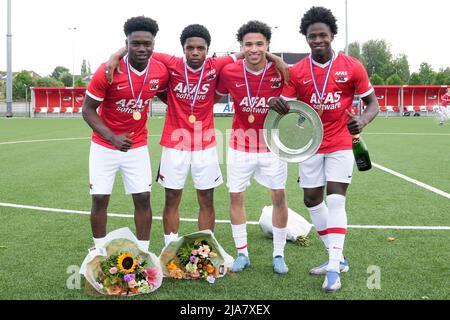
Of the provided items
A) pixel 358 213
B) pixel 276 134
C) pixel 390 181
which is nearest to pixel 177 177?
pixel 276 134

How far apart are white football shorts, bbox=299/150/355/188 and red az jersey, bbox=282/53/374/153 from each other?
65mm

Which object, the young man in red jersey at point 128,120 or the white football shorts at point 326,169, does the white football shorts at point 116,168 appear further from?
the white football shorts at point 326,169

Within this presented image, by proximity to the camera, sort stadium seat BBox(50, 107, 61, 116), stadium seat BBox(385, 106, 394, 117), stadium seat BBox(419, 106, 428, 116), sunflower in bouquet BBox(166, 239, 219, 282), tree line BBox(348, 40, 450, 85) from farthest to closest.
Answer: tree line BBox(348, 40, 450, 85) < stadium seat BBox(419, 106, 428, 116) < stadium seat BBox(385, 106, 394, 117) < stadium seat BBox(50, 107, 61, 116) < sunflower in bouquet BBox(166, 239, 219, 282)

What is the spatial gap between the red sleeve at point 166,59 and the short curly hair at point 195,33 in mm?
201

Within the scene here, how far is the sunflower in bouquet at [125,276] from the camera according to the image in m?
4.26

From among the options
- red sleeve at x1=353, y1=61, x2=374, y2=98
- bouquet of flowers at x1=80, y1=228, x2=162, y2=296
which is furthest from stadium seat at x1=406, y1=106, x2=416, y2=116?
bouquet of flowers at x1=80, y1=228, x2=162, y2=296

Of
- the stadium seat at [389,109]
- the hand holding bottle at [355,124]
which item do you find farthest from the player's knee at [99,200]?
the stadium seat at [389,109]

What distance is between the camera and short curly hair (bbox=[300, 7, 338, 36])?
4660mm

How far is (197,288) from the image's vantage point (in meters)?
4.44

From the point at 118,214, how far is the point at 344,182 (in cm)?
360

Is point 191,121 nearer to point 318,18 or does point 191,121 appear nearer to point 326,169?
point 326,169

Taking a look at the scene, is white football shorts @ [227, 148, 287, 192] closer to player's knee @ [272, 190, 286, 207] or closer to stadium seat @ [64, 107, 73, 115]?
player's knee @ [272, 190, 286, 207]

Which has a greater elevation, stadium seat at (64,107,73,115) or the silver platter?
stadium seat at (64,107,73,115)

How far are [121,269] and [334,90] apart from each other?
7.78 ft
